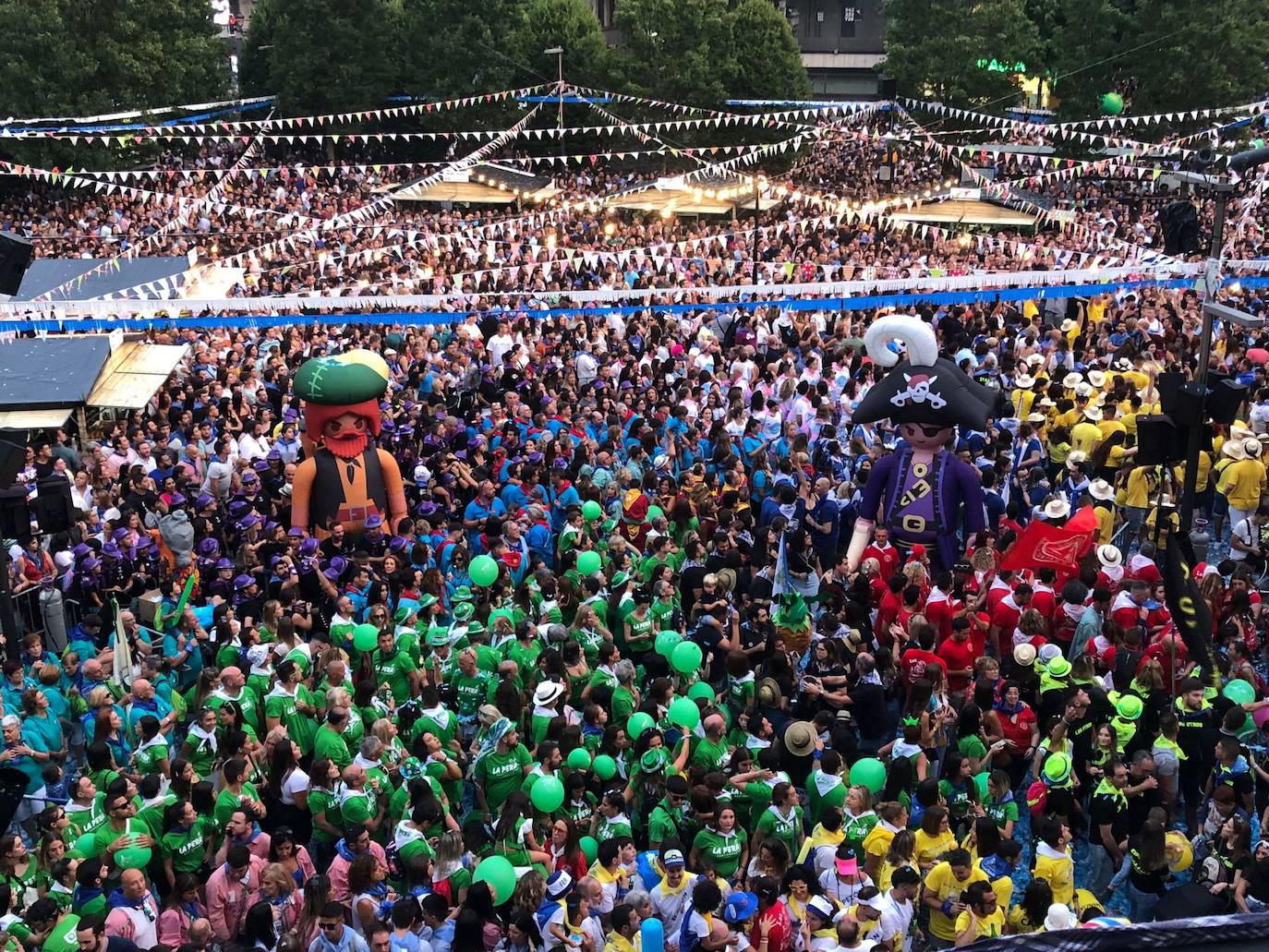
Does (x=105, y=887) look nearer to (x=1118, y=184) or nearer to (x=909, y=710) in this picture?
(x=909, y=710)

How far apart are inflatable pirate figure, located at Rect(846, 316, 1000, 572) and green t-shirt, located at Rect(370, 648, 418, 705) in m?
4.38

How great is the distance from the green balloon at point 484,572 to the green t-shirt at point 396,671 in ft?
4.50

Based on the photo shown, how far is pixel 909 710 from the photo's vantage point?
30.0 feet

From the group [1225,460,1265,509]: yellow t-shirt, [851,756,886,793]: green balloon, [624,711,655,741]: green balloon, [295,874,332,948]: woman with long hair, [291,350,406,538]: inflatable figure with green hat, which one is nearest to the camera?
[295,874,332,948]: woman with long hair

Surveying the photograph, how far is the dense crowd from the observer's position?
24.4ft

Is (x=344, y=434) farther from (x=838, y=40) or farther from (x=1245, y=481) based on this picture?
(x=838, y=40)

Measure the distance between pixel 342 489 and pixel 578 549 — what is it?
2785 millimetres

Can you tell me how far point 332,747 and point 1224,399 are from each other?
639 centimetres

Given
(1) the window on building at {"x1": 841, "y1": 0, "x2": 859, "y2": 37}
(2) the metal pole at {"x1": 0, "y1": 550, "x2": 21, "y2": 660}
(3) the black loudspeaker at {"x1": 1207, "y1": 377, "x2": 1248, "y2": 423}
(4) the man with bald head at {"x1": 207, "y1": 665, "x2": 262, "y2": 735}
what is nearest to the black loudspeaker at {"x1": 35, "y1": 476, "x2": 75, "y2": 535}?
(2) the metal pole at {"x1": 0, "y1": 550, "x2": 21, "y2": 660}

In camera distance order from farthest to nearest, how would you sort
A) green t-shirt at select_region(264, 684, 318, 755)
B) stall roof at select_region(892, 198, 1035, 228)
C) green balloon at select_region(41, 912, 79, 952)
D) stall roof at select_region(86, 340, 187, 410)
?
1. stall roof at select_region(892, 198, 1035, 228)
2. stall roof at select_region(86, 340, 187, 410)
3. green t-shirt at select_region(264, 684, 318, 755)
4. green balloon at select_region(41, 912, 79, 952)

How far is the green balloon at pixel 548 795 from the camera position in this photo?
796cm

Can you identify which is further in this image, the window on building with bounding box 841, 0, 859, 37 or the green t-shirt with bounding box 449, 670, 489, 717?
the window on building with bounding box 841, 0, 859, 37

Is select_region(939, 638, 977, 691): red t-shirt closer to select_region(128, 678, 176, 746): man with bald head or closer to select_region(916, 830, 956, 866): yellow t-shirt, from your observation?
select_region(916, 830, 956, 866): yellow t-shirt

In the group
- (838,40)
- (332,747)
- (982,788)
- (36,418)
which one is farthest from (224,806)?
(838,40)
